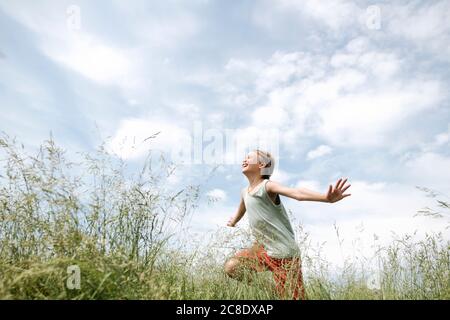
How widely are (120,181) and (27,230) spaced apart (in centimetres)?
77

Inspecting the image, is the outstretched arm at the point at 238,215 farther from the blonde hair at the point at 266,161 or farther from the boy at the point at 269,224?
the blonde hair at the point at 266,161

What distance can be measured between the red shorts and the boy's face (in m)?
0.88

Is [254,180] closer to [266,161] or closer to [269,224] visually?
[266,161]

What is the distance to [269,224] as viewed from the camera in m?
4.22

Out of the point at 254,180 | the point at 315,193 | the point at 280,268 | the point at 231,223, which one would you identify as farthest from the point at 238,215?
the point at 315,193

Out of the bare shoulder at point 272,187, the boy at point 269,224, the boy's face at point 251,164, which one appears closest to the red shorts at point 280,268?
the boy at point 269,224

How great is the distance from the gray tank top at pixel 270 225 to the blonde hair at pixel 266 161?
10.2 inches

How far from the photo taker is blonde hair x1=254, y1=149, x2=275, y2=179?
4.65m

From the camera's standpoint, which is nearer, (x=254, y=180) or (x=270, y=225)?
(x=270, y=225)

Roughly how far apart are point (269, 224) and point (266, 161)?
30.6 inches

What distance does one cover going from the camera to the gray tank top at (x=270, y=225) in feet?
13.4

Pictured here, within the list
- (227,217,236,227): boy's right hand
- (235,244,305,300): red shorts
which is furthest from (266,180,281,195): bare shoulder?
(227,217,236,227): boy's right hand
